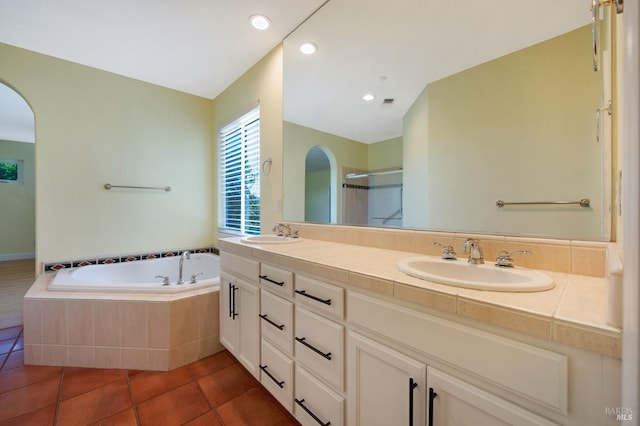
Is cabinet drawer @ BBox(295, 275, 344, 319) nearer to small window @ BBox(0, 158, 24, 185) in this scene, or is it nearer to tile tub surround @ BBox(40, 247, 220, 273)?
tile tub surround @ BBox(40, 247, 220, 273)

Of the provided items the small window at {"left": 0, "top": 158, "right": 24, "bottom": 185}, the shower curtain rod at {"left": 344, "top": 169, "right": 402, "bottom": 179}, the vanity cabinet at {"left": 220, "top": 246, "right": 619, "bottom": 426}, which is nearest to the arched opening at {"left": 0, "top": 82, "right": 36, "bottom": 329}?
the small window at {"left": 0, "top": 158, "right": 24, "bottom": 185}

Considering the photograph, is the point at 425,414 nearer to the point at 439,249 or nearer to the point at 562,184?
the point at 439,249

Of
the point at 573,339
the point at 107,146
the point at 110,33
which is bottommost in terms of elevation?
the point at 573,339

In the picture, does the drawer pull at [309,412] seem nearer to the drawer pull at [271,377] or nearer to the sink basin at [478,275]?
the drawer pull at [271,377]

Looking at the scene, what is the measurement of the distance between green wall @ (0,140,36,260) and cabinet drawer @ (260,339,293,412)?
638 cm

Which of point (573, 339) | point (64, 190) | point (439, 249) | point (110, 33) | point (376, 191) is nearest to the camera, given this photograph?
point (573, 339)

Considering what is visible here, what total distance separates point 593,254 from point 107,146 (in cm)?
357

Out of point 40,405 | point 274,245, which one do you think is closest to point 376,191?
point 274,245

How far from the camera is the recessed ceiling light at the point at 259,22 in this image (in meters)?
1.83

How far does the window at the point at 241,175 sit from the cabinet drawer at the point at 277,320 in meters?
1.24

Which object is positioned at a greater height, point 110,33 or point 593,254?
point 110,33

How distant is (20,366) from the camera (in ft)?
5.87

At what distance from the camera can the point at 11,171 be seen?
5.09 metres

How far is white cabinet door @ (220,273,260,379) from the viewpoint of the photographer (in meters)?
1.48
